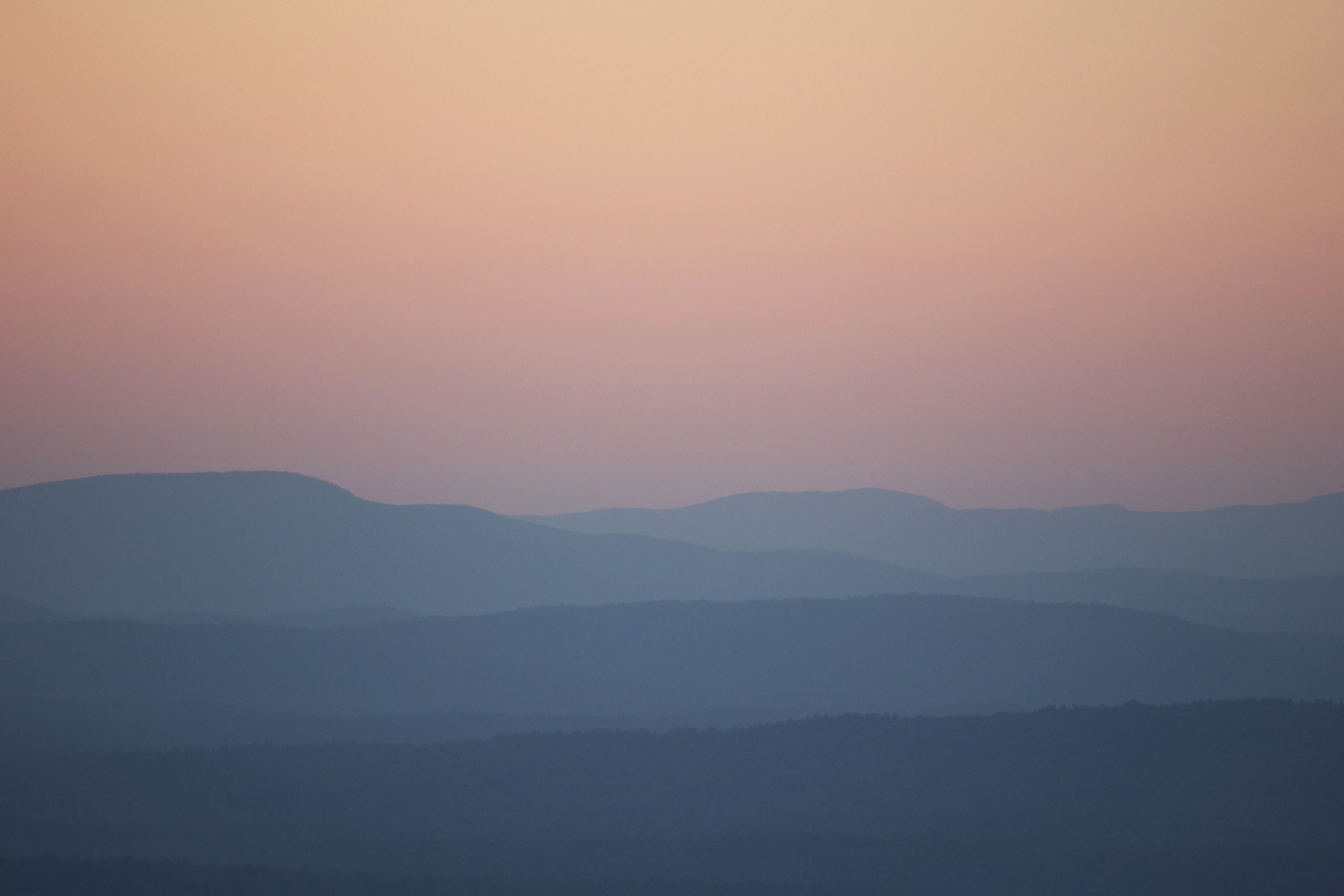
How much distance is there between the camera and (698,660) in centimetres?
11519

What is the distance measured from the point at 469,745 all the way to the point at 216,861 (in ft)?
74.4

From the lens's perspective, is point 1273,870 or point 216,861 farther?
point 216,861

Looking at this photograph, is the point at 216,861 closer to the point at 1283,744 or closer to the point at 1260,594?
the point at 1283,744

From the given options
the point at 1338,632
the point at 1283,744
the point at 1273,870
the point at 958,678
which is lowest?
the point at 1273,870

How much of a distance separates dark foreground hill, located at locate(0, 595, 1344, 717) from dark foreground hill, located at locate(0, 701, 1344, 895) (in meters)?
37.4

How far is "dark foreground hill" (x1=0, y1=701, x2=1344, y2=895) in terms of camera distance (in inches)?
1362

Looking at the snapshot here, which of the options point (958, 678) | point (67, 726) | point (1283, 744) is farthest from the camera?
point (958, 678)

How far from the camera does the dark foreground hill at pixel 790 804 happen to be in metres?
34.6

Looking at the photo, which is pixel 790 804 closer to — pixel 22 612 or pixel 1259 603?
pixel 22 612

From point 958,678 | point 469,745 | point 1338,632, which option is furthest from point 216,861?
point 1338,632

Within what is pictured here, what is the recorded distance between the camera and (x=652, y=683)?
108188 mm

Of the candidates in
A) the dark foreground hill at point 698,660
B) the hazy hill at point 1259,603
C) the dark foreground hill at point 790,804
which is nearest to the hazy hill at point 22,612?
the dark foreground hill at point 698,660

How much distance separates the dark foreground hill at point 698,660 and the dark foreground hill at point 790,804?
3742 centimetres

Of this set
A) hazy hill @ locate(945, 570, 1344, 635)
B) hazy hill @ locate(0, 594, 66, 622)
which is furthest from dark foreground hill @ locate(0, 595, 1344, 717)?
Answer: hazy hill @ locate(945, 570, 1344, 635)
